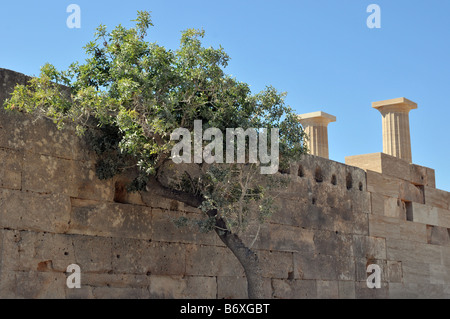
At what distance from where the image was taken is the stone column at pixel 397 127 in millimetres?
16438

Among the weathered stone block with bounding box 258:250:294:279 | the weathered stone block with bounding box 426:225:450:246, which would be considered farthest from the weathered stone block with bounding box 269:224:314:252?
the weathered stone block with bounding box 426:225:450:246

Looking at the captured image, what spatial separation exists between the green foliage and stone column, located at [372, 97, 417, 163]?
785cm

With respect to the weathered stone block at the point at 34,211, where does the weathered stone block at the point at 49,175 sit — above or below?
above

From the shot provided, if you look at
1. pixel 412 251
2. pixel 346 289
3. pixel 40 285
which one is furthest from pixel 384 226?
pixel 40 285

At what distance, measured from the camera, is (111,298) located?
357 inches

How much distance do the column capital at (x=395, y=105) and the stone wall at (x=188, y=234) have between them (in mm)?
1735

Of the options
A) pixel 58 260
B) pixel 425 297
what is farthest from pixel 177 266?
pixel 425 297

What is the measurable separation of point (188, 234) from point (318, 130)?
7153mm

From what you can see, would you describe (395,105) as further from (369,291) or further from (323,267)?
(323,267)

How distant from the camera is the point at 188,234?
33.6 feet

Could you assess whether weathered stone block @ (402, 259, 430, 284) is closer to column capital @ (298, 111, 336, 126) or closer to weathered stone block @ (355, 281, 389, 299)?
weathered stone block @ (355, 281, 389, 299)

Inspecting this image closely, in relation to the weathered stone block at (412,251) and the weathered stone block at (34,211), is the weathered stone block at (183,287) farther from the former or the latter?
the weathered stone block at (412,251)

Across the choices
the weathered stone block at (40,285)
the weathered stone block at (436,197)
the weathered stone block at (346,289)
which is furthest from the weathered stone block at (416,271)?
the weathered stone block at (40,285)

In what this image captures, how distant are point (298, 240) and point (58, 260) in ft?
17.1
